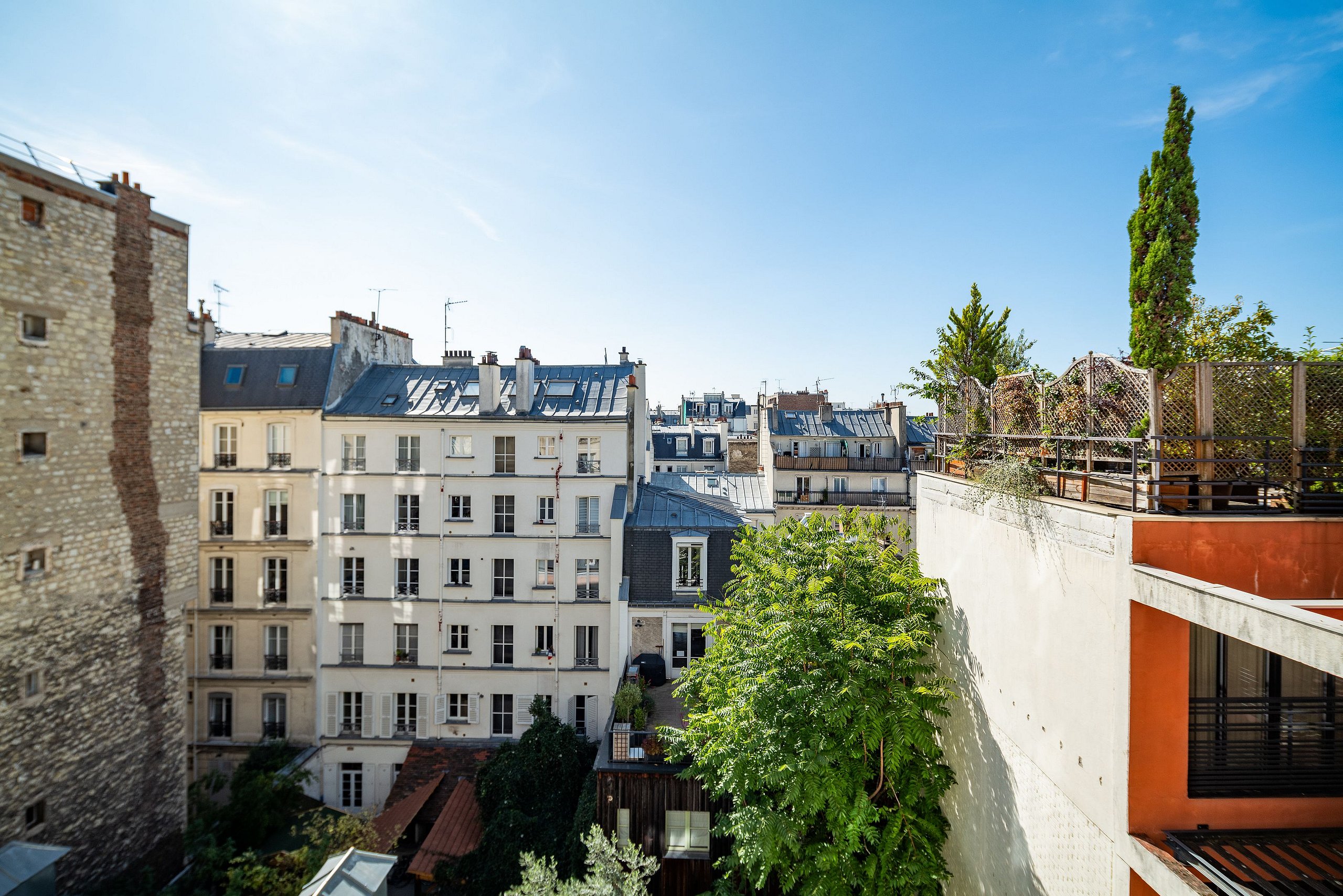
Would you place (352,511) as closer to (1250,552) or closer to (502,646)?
(502,646)

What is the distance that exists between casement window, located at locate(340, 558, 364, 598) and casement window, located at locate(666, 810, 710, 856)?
13.2 metres

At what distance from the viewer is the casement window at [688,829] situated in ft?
48.4

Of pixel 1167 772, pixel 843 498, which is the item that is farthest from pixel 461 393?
pixel 843 498

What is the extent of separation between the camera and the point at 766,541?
39.9ft

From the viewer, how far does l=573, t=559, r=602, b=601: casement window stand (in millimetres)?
21297

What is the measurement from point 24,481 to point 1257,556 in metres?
20.1

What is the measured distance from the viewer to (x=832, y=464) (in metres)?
36.2

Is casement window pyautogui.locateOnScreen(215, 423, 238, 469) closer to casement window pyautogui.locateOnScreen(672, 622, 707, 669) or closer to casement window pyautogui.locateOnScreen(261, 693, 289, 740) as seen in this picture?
casement window pyautogui.locateOnScreen(261, 693, 289, 740)

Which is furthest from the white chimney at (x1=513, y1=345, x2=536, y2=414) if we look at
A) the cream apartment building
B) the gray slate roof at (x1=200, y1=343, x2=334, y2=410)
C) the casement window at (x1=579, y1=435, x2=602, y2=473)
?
the gray slate roof at (x1=200, y1=343, x2=334, y2=410)

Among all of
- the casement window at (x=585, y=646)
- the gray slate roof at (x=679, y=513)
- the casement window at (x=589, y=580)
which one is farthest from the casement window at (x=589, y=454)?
the casement window at (x=585, y=646)

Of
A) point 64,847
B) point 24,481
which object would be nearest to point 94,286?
point 24,481

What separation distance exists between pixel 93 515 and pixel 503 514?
1034 cm

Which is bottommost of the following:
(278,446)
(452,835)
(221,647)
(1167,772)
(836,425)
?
(452,835)

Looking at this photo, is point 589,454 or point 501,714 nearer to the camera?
point 501,714
